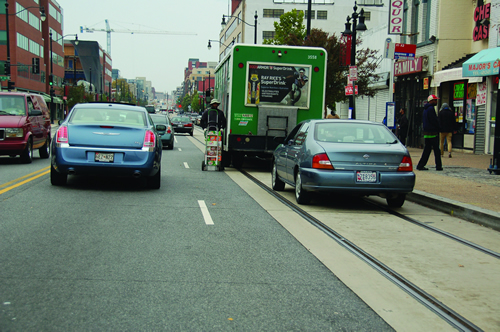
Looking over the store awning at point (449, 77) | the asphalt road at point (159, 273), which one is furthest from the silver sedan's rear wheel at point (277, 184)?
the store awning at point (449, 77)

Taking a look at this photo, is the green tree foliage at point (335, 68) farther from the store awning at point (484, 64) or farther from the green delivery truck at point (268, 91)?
the green delivery truck at point (268, 91)

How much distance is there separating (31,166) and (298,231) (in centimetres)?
1003

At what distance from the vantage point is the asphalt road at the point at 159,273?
156 inches

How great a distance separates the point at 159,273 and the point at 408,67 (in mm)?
26165

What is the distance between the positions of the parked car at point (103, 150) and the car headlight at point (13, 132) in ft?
15.6

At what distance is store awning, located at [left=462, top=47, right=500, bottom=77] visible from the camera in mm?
19016

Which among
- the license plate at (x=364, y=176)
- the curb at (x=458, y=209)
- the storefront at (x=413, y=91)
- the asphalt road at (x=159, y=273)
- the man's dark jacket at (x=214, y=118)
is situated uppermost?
the storefront at (x=413, y=91)

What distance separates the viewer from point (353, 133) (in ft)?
32.3

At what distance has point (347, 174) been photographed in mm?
9016

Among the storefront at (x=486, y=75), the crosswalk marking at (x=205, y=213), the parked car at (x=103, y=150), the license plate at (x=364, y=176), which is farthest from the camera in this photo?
the storefront at (x=486, y=75)

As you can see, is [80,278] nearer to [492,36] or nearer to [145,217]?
[145,217]

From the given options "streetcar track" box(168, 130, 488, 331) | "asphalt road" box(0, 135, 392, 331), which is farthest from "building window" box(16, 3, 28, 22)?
"streetcar track" box(168, 130, 488, 331)

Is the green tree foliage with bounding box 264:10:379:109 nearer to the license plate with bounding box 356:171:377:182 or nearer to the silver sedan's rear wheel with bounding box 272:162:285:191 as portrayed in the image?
the silver sedan's rear wheel with bounding box 272:162:285:191

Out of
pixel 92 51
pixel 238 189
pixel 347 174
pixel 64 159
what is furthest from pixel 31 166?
pixel 92 51
